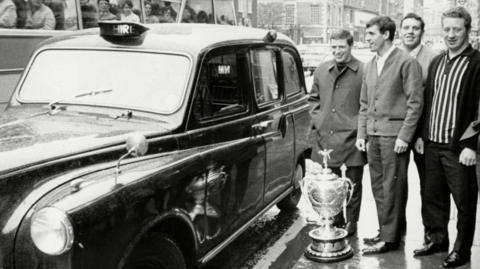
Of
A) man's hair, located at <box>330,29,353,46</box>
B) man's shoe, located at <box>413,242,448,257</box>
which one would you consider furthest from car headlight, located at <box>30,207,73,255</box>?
man's hair, located at <box>330,29,353,46</box>

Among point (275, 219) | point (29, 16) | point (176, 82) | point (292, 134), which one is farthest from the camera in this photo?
point (29, 16)

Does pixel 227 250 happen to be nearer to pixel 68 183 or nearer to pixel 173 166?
pixel 173 166

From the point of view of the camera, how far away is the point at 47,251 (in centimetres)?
260

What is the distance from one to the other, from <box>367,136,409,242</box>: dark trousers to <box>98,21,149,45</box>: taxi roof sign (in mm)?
2213

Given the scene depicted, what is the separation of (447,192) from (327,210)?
1020 mm

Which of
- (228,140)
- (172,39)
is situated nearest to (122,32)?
(172,39)

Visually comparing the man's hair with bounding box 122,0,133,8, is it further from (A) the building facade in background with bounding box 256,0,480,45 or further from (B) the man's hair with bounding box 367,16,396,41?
(A) the building facade in background with bounding box 256,0,480,45

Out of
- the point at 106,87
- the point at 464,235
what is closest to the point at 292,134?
the point at 464,235

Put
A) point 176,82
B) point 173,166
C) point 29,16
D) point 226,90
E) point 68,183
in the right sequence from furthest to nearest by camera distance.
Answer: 1. point 29,16
2. point 226,90
3. point 176,82
4. point 173,166
5. point 68,183

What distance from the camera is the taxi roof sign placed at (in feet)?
13.9

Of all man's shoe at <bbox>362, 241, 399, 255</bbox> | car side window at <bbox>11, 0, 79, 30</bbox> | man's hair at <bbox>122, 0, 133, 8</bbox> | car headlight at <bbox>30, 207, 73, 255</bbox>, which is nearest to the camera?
car headlight at <bbox>30, 207, 73, 255</bbox>

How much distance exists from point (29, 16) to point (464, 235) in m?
6.03

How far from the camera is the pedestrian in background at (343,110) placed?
533 centimetres

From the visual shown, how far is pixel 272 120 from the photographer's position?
5.15 metres
